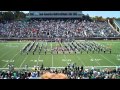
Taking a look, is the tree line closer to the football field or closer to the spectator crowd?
the football field

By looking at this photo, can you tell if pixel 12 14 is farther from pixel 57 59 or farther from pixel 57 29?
pixel 57 29

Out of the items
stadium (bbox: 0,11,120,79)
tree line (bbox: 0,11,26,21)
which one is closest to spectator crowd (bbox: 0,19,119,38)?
stadium (bbox: 0,11,120,79)

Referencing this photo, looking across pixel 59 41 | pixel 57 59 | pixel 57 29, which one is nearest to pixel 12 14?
pixel 57 59

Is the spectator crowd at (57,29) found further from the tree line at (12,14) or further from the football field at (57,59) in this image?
the tree line at (12,14)

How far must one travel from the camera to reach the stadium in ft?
52.3

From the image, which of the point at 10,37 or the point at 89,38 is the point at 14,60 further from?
the point at 89,38

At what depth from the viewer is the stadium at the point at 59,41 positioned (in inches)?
627

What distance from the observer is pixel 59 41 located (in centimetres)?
2495

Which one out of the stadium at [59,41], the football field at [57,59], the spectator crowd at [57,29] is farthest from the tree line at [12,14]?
the spectator crowd at [57,29]

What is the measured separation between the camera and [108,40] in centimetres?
2564

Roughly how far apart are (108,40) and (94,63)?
36.3 feet
